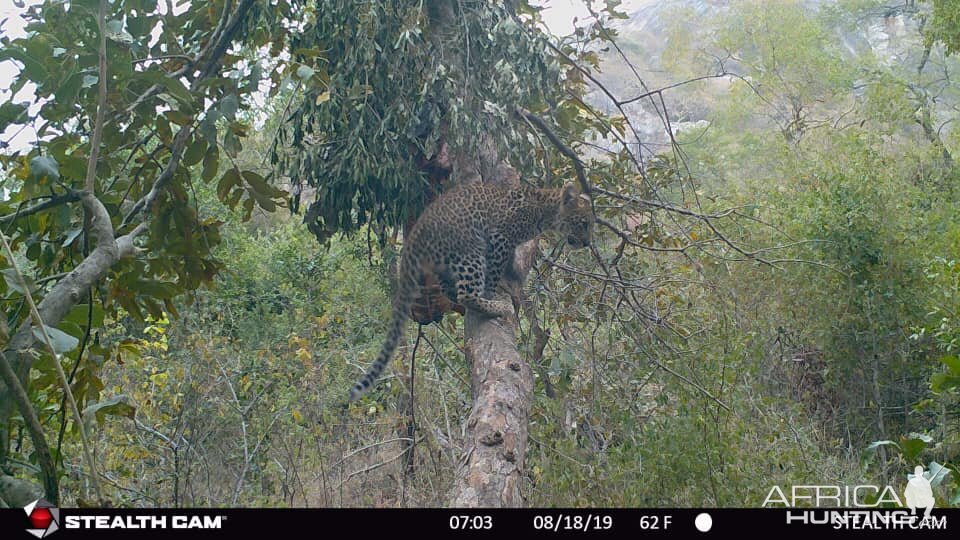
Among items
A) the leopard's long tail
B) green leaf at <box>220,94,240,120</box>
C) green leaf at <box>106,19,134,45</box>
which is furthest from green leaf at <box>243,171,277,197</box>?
the leopard's long tail

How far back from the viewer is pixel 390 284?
18.8 feet

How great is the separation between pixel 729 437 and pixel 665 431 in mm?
422

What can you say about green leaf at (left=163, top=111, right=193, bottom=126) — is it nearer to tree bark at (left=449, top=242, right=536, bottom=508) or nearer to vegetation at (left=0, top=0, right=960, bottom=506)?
vegetation at (left=0, top=0, right=960, bottom=506)

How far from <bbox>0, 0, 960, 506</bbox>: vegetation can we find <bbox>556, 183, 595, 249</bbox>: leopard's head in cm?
24

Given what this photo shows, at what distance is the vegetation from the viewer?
2.93 m

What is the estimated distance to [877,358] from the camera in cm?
757

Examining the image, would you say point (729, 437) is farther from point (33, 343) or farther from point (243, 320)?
point (243, 320)
